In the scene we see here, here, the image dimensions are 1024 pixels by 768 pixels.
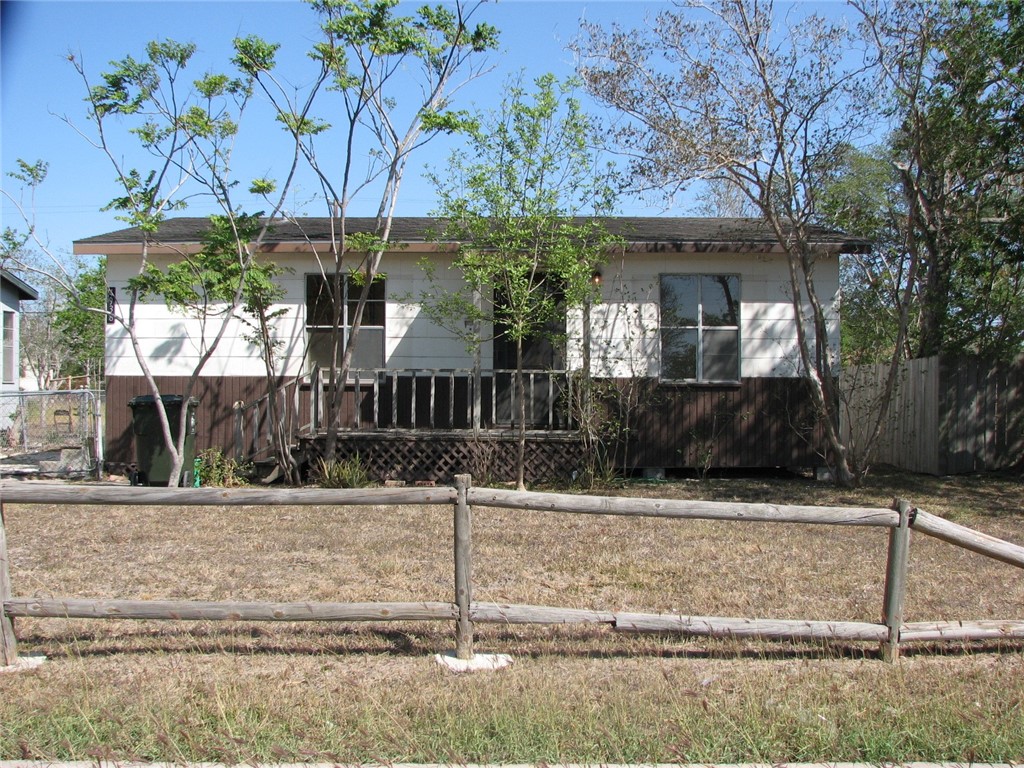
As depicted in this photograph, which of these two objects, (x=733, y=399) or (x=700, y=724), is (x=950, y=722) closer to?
(x=700, y=724)

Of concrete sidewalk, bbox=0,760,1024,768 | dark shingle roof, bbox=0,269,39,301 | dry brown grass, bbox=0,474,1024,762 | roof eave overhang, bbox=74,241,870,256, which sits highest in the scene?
dark shingle roof, bbox=0,269,39,301

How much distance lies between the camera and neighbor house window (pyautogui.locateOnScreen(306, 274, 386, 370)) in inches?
534

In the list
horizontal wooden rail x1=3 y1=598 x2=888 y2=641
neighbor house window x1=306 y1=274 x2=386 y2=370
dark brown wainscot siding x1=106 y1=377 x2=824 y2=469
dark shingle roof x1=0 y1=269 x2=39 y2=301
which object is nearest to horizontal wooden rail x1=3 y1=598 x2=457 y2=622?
horizontal wooden rail x1=3 y1=598 x2=888 y2=641

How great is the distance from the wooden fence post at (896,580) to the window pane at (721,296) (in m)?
8.19

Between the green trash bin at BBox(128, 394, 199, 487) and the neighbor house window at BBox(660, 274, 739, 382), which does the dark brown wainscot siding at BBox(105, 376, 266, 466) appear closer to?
the green trash bin at BBox(128, 394, 199, 487)

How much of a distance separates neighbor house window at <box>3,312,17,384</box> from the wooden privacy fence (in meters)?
18.7

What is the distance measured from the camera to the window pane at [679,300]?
13297mm

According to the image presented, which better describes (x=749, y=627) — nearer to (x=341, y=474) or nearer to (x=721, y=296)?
(x=341, y=474)

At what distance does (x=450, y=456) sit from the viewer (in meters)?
12.5

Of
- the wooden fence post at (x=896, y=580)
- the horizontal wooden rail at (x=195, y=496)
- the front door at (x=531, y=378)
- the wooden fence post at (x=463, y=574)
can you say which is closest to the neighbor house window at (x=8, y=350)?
the front door at (x=531, y=378)

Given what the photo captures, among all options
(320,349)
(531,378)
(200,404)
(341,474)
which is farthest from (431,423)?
(200,404)

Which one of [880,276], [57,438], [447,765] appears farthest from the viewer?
[880,276]

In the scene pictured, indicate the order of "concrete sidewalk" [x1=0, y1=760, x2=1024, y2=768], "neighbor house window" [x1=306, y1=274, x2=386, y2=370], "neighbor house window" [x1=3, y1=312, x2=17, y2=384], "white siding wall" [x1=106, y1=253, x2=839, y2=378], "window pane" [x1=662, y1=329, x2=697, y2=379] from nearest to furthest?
"concrete sidewalk" [x1=0, y1=760, x2=1024, y2=768]
"white siding wall" [x1=106, y1=253, x2=839, y2=378]
"window pane" [x1=662, y1=329, x2=697, y2=379]
"neighbor house window" [x1=306, y1=274, x2=386, y2=370]
"neighbor house window" [x1=3, y1=312, x2=17, y2=384]

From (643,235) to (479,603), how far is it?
9175mm
